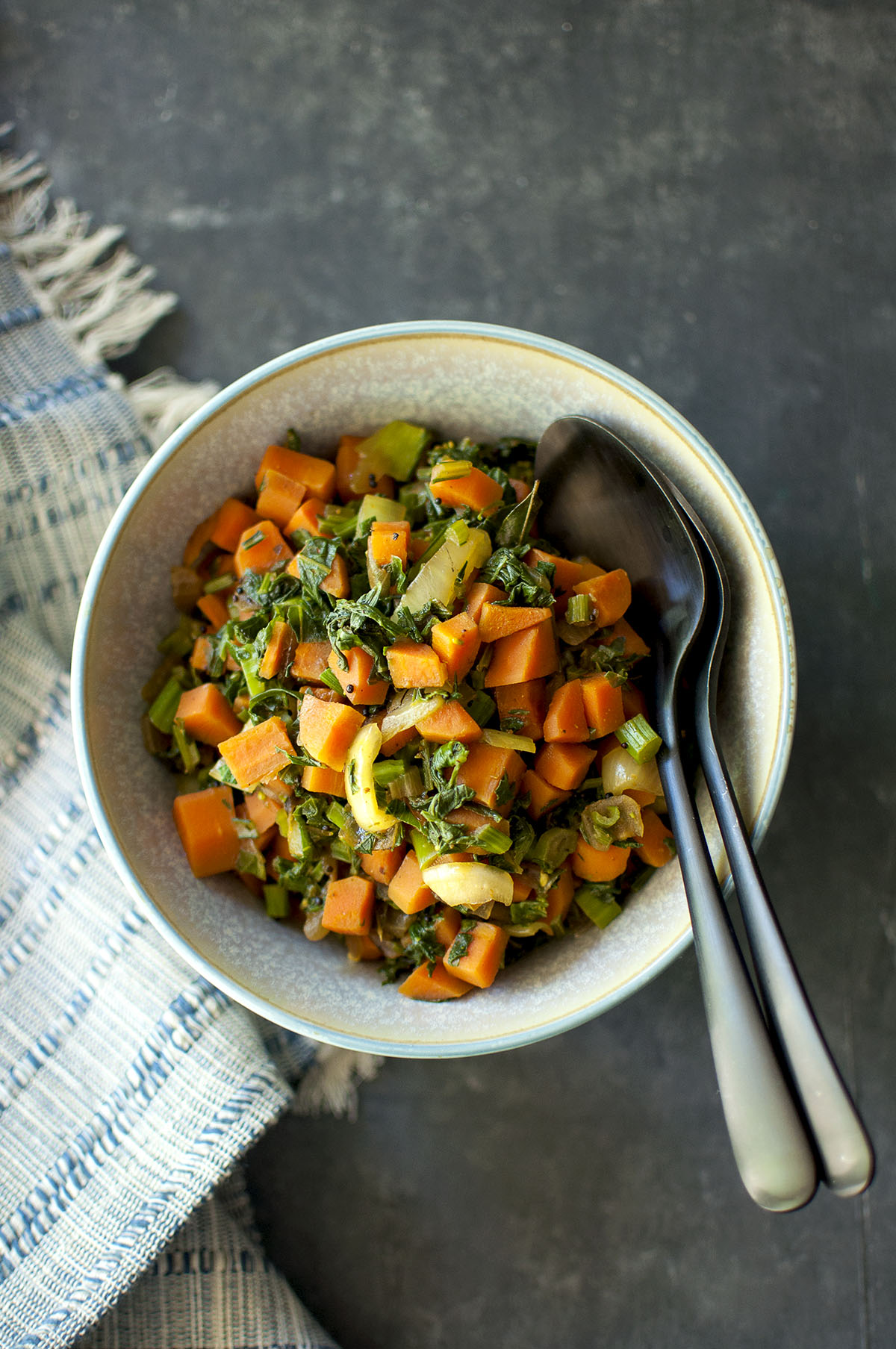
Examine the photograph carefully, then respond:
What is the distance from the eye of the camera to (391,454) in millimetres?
2191

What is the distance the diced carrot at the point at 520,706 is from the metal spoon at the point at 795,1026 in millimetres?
375

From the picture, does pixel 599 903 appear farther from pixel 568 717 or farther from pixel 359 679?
pixel 359 679

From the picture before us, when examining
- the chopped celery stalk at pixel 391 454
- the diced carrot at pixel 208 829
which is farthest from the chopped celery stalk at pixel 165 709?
the chopped celery stalk at pixel 391 454

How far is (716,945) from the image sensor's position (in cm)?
158

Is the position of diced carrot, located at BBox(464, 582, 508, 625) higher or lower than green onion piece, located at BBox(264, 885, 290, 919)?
higher

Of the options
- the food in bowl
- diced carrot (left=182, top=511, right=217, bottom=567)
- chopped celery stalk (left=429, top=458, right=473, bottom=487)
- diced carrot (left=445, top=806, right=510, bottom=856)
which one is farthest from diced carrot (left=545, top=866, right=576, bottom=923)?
diced carrot (left=182, top=511, right=217, bottom=567)

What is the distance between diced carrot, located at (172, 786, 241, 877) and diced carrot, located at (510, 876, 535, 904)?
0.65 meters

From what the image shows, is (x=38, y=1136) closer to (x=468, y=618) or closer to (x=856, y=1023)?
(x=468, y=618)

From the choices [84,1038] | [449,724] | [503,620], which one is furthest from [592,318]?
[84,1038]

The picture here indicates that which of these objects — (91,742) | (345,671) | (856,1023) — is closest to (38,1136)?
(91,742)

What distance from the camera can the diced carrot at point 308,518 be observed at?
2.10 m

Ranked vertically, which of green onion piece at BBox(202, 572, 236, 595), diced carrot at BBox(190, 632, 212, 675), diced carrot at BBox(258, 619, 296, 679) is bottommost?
diced carrot at BBox(190, 632, 212, 675)

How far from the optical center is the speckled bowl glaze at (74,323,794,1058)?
191 centimetres

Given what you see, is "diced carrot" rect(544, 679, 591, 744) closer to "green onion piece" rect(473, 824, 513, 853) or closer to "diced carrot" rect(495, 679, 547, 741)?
"diced carrot" rect(495, 679, 547, 741)
